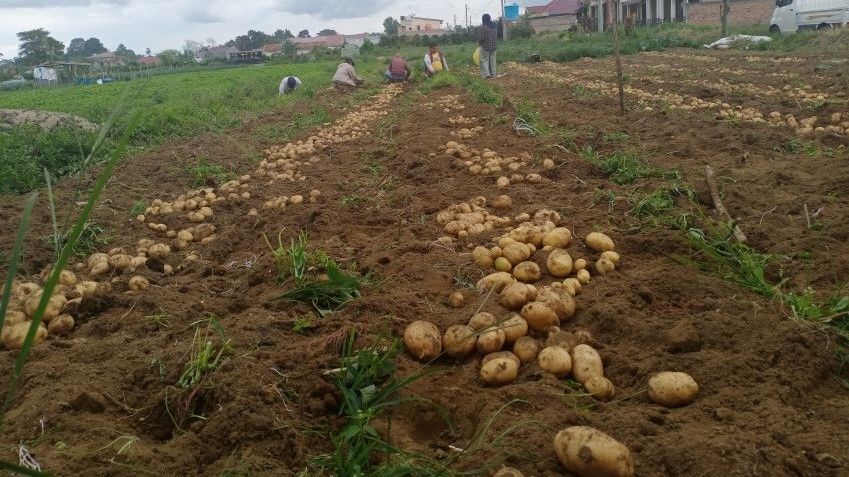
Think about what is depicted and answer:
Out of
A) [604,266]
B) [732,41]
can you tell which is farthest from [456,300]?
[732,41]

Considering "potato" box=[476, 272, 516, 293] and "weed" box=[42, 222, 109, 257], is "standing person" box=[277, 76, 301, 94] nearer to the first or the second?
"weed" box=[42, 222, 109, 257]

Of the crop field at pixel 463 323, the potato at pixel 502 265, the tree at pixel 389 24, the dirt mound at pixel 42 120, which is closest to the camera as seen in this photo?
the crop field at pixel 463 323

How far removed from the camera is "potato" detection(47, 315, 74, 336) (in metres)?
3.43

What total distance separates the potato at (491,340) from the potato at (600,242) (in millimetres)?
1293

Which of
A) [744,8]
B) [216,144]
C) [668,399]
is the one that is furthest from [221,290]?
[744,8]

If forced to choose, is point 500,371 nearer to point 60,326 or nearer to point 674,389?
point 674,389

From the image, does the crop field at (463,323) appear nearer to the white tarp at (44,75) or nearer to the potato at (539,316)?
the potato at (539,316)

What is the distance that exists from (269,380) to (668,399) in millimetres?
1666

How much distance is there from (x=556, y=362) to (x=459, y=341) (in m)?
0.47

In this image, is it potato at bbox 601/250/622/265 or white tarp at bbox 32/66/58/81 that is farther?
white tarp at bbox 32/66/58/81

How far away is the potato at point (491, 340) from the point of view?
2.74 metres

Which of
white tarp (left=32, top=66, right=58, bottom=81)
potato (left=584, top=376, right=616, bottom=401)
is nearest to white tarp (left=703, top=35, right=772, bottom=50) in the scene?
potato (left=584, top=376, right=616, bottom=401)

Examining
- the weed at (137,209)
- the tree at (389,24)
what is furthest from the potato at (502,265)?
the tree at (389,24)

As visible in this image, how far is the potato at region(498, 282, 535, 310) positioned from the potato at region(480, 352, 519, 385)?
0.50 m
